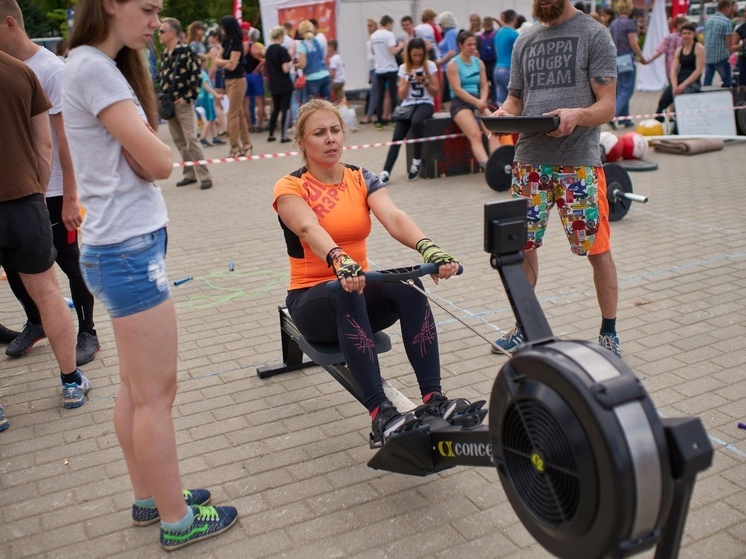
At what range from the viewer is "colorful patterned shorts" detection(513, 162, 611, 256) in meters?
4.05

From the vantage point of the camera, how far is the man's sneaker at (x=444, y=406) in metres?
3.04

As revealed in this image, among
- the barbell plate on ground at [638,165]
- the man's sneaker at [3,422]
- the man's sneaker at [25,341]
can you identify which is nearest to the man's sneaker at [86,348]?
the man's sneaker at [25,341]

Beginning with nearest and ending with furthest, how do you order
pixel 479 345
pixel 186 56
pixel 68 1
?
pixel 479 345 → pixel 186 56 → pixel 68 1

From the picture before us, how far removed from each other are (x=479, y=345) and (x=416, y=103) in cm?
588

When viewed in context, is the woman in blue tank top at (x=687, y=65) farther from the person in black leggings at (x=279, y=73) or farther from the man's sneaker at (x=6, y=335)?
the man's sneaker at (x=6, y=335)

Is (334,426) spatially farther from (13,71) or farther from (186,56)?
(186,56)

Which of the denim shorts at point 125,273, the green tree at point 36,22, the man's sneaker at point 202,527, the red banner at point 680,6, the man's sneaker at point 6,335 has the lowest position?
the man's sneaker at point 6,335

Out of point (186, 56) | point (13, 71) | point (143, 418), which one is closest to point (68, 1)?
point (186, 56)

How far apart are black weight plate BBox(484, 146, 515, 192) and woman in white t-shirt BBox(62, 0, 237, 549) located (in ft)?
21.1

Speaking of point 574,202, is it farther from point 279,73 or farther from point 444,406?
point 279,73

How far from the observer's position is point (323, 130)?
11.4 feet

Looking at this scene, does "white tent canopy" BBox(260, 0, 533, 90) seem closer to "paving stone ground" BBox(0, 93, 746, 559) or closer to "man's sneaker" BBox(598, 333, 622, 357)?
"paving stone ground" BBox(0, 93, 746, 559)

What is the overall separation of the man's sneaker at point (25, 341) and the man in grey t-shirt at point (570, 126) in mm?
2738

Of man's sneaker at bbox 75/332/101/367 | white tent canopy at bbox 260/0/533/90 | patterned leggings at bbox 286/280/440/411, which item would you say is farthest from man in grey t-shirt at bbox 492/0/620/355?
white tent canopy at bbox 260/0/533/90
